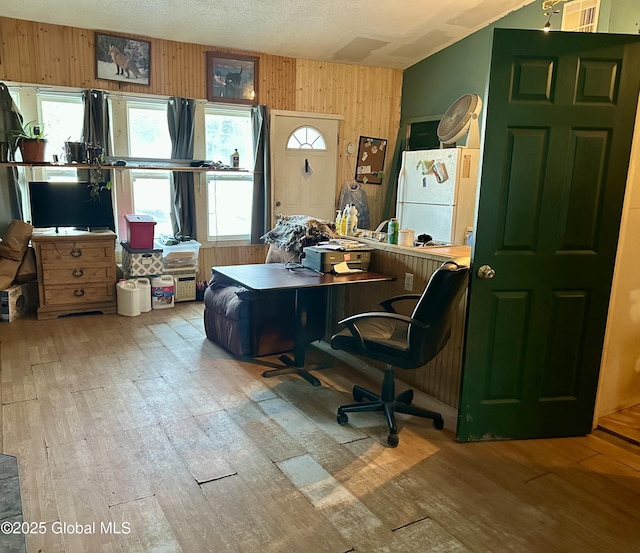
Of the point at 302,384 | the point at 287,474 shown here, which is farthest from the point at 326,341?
the point at 287,474

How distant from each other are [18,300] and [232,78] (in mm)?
3216

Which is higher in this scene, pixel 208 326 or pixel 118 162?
pixel 118 162

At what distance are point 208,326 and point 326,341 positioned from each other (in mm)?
1002

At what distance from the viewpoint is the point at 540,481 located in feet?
7.72

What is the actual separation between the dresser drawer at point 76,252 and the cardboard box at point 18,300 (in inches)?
15.6

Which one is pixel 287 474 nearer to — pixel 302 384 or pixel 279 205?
pixel 302 384

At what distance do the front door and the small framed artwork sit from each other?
14.2 inches

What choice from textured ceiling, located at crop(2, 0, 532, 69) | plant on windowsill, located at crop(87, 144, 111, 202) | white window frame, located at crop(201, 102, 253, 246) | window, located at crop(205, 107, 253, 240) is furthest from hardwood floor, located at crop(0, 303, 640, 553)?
textured ceiling, located at crop(2, 0, 532, 69)

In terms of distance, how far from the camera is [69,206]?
15.9 feet

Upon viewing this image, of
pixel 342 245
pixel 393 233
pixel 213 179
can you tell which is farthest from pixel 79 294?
pixel 393 233

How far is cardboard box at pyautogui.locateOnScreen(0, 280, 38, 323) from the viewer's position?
4504mm

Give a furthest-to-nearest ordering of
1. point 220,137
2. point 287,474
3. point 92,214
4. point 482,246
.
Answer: point 220,137, point 92,214, point 482,246, point 287,474

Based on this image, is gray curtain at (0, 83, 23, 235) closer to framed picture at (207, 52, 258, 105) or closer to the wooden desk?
framed picture at (207, 52, 258, 105)

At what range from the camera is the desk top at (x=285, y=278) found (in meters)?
3.10
